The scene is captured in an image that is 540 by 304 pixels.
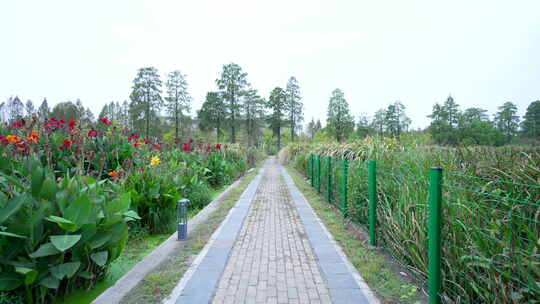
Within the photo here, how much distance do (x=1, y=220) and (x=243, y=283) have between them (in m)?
2.08

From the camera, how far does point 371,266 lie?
3250mm

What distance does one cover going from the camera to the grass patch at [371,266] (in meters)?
2.64

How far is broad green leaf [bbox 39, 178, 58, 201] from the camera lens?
2.35m

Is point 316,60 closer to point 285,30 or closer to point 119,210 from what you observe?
point 285,30

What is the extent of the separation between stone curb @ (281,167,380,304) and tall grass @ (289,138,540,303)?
0.61 m

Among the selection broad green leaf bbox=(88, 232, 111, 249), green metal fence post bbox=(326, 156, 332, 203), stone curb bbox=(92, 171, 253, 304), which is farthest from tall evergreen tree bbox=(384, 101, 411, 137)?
broad green leaf bbox=(88, 232, 111, 249)

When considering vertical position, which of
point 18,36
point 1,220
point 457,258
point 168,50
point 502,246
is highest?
point 168,50

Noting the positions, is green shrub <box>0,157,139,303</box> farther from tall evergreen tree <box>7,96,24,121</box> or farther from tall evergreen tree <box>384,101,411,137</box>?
tall evergreen tree <box>384,101,411,137</box>

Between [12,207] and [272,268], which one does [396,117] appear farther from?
[12,207]

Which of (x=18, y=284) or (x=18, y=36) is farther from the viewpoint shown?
(x=18, y=36)

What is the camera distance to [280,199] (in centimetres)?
816

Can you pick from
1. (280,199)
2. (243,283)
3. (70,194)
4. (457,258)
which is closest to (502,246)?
(457,258)

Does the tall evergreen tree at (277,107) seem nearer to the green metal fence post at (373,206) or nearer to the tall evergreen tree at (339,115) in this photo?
the tall evergreen tree at (339,115)

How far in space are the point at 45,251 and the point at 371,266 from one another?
3.18 meters
